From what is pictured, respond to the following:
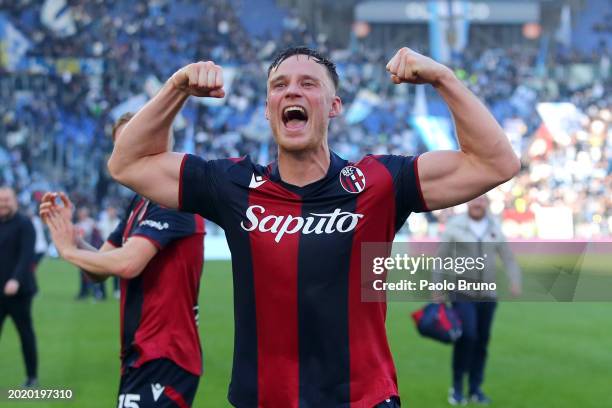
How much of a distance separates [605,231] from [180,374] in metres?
29.6

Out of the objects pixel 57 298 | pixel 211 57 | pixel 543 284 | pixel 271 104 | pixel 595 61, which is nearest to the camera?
pixel 271 104

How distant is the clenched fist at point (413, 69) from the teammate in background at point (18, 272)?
7529mm

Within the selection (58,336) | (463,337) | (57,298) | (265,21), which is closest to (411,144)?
(265,21)

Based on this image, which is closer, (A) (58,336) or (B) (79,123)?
(A) (58,336)

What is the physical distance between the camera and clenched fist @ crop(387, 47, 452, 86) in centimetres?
340

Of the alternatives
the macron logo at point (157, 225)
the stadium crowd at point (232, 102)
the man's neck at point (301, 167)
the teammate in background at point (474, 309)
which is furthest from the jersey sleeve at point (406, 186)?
the stadium crowd at point (232, 102)

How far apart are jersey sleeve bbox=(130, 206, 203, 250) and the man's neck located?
1550 mm

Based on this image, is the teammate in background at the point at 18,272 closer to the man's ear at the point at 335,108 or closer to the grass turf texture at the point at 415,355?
the grass turf texture at the point at 415,355

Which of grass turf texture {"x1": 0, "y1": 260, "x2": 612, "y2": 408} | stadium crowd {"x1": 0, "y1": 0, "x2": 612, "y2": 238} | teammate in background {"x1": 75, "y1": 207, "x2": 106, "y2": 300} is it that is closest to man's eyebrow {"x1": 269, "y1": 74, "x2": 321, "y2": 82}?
grass turf texture {"x1": 0, "y1": 260, "x2": 612, "y2": 408}

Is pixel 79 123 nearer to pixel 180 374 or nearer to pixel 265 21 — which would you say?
pixel 265 21

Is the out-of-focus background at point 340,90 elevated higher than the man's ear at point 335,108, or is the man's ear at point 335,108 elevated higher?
the out-of-focus background at point 340,90

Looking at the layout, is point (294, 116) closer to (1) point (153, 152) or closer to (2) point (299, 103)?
(2) point (299, 103)

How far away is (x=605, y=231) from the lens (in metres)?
32.6

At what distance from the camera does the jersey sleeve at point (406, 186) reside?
369cm
